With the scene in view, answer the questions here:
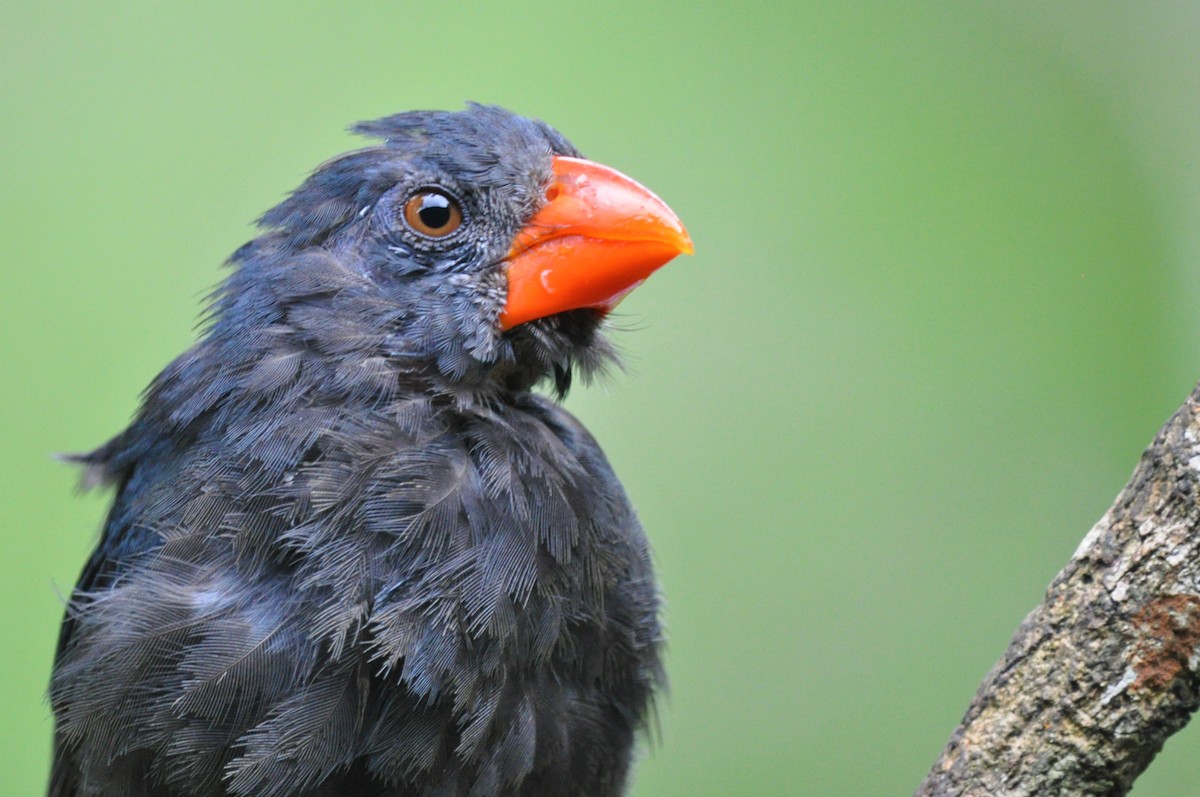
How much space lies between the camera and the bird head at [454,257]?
8.26 feet

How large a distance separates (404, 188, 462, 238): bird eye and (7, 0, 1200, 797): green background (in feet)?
8.86

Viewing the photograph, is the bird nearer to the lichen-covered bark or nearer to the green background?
the lichen-covered bark

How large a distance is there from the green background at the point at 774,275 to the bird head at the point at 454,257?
266 cm

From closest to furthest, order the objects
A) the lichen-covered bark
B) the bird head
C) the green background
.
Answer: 1. the lichen-covered bark
2. the bird head
3. the green background

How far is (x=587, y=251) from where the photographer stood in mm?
2578

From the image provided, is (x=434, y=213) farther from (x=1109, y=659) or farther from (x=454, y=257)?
(x=1109, y=659)

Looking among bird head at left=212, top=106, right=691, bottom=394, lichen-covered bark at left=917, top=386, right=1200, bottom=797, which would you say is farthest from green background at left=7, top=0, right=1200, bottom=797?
lichen-covered bark at left=917, top=386, right=1200, bottom=797

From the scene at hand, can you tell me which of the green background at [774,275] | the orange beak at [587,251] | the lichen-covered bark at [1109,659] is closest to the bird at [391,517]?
the orange beak at [587,251]

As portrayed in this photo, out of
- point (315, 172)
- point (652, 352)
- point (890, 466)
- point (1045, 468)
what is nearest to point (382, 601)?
point (315, 172)

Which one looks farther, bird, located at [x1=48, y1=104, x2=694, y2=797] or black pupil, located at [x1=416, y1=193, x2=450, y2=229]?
black pupil, located at [x1=416, y1=193, x2=450, y2=229]

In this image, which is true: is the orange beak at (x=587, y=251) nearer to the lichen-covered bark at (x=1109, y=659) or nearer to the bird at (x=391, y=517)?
the bird at (x=391, y=517)

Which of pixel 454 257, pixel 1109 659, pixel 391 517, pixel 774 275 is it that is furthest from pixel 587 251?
pixel 774 275

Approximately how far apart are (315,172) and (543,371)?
0.74 meters

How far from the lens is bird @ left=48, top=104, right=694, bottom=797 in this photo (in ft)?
7.43
